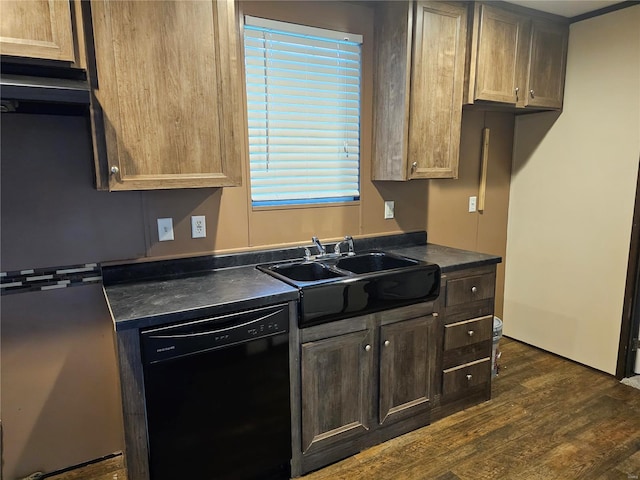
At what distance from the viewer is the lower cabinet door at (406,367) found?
2.15 meters

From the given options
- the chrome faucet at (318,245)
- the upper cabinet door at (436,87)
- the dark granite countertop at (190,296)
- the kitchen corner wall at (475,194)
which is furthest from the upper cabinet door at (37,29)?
the kitchen corner wall at (475,194)

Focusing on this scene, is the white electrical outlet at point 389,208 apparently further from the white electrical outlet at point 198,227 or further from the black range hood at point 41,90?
the black range hood at point 41,90

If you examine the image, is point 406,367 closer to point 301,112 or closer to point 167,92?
point 301,112

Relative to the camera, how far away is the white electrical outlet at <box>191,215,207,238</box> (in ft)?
7.16

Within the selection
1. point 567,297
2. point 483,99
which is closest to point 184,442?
point 483,99

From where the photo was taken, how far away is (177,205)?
7.01 ft

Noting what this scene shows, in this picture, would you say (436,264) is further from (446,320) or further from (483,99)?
(483,99)

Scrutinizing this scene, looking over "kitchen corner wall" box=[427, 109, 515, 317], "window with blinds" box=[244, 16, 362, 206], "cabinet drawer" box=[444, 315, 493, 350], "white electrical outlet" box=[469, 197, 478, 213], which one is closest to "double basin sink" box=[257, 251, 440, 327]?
"cabinet drawer" box=[444, 315, 493, 350]

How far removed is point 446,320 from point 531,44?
1942 mm

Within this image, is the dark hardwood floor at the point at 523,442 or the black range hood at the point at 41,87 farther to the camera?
the dark hardwood floor at the point at 523,442

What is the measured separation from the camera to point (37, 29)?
1.42m

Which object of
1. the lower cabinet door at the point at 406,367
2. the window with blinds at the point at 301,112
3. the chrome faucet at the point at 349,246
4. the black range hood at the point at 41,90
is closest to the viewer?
the black range hood at the point at 41,90

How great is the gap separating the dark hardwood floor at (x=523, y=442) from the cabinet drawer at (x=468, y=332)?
45 cm

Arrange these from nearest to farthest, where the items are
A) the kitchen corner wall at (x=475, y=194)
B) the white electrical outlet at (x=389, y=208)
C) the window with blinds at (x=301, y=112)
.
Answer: the window with blinds at (x=301, y=112) → the white electrical outlet at (x=389, y=208) → the kitchen corner wall at (x=475, y=194)
